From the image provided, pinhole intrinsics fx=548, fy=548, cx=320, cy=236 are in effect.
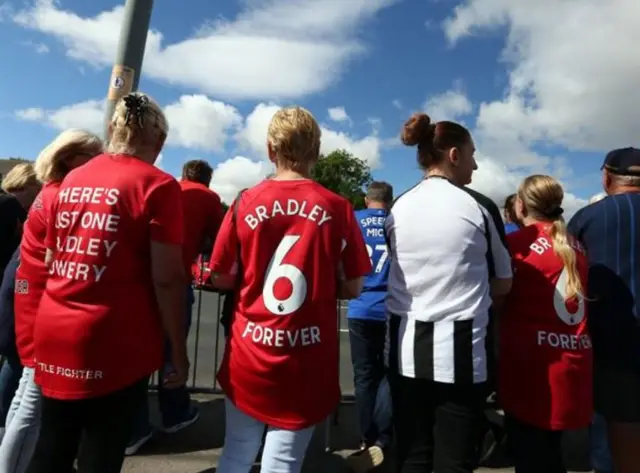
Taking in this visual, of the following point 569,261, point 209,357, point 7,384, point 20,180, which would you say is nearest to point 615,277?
point 569,261

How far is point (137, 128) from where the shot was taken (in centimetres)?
217

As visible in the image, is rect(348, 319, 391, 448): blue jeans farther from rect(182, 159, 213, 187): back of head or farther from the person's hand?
the person's hand

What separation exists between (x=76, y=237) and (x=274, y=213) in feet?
2.39

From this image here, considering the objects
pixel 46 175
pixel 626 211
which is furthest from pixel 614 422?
pixel 46 175

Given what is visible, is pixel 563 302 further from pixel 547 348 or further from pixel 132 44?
pixel 132 44

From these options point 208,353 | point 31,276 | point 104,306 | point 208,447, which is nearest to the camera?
point 104,306

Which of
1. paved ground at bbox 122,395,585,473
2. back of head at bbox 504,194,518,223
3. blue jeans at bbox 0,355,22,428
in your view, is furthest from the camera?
back of head at bbox 504,194,518,223

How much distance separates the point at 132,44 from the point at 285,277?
8.11 feet

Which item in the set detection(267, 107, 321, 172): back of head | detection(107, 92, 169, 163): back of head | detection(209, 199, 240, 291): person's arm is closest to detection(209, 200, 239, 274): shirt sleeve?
detection(209, 199, 240, 291): person's arm

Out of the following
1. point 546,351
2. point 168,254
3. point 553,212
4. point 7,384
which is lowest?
point 7,384

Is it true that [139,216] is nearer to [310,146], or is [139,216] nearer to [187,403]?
[310,146]

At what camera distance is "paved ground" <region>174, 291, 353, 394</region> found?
5785 mm

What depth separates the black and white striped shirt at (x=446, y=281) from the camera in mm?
2264

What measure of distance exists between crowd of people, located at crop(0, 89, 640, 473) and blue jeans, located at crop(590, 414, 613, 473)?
63cm
